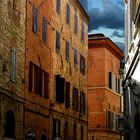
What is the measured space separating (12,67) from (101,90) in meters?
25.7

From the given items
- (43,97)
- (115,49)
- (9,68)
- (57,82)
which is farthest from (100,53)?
(9,68)

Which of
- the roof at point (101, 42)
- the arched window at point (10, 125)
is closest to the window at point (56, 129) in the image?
the arched window at point (10, 125)

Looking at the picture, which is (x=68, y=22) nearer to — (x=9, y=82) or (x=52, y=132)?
(x=52, y=132)

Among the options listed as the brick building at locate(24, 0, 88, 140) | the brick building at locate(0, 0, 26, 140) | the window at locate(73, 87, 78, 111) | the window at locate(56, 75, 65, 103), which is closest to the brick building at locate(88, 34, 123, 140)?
the brick building at locate(24, 0, 88, 140)

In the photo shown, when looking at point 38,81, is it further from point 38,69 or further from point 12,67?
point 12,67

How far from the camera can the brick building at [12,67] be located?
21.4m

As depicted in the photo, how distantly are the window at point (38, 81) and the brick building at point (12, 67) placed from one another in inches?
62.4

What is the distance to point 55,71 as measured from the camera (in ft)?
104

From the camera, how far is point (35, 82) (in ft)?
Answer: 88.8

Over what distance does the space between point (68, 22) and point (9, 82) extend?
573 inches

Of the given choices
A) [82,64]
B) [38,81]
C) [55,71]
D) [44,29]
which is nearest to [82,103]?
[82,64]

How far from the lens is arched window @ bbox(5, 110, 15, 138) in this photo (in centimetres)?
2219

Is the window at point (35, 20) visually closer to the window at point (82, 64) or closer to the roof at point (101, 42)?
the window at point (82, 64)

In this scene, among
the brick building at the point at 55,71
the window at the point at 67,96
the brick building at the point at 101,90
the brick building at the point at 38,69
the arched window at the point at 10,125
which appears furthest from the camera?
the brick building at the point at 101,90
